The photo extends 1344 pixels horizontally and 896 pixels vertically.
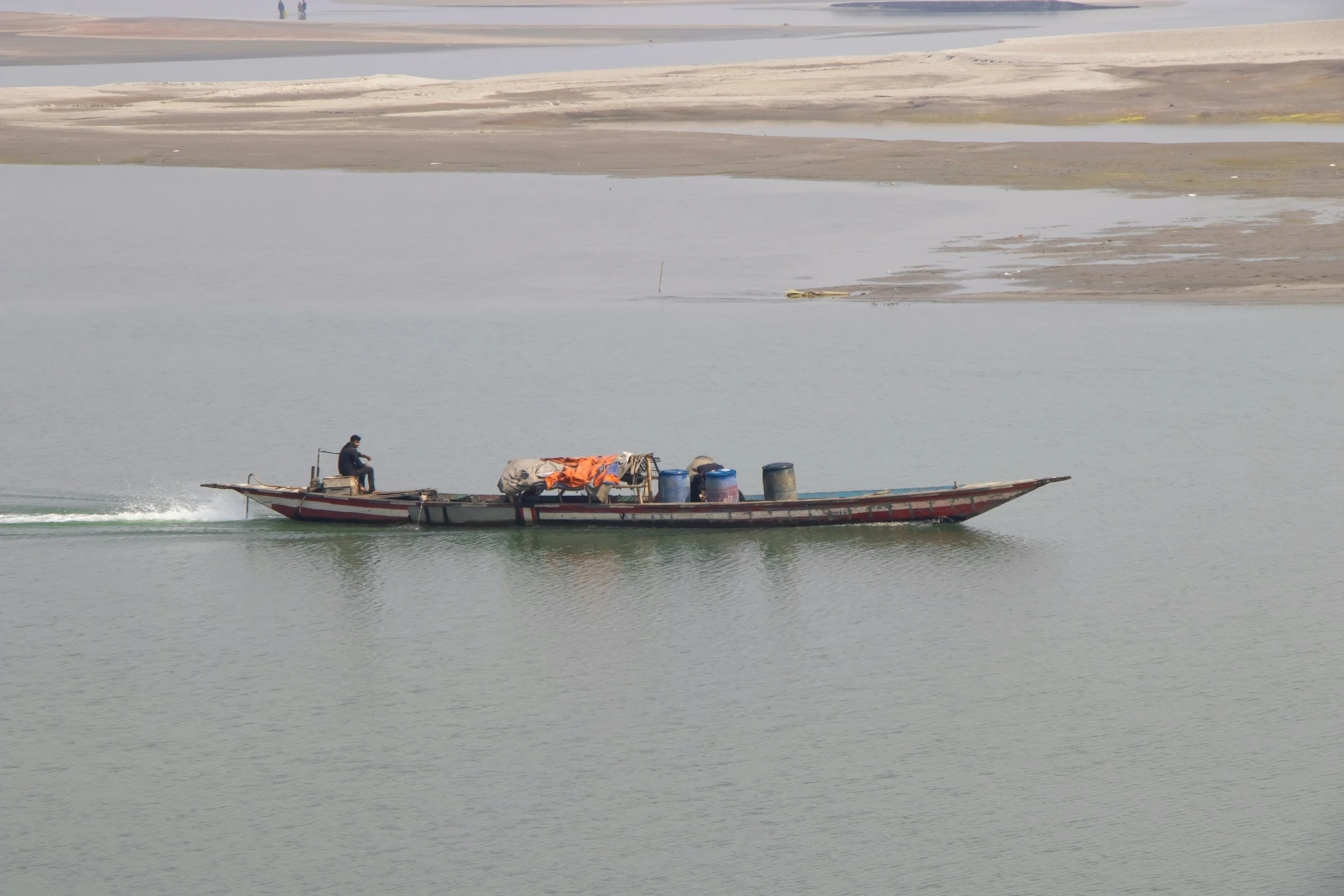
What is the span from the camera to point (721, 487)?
35719 mm

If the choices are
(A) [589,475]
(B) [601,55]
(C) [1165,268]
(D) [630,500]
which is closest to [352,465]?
(A) [589,475]

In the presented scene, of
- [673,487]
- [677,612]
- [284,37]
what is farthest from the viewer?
[284,37]

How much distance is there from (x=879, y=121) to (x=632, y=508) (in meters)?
A: 66.0

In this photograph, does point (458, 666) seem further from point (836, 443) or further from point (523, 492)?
point (836, 443)

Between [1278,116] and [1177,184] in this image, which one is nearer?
[1177,184]

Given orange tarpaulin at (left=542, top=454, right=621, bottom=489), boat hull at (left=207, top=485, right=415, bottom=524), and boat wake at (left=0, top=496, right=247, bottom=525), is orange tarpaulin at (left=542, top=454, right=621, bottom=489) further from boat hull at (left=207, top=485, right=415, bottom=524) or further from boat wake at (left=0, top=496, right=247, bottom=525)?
boat wake at (left=0, top=496, right=247, bottom=525)

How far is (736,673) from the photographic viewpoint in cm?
2853

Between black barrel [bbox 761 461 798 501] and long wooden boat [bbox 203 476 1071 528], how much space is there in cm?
27

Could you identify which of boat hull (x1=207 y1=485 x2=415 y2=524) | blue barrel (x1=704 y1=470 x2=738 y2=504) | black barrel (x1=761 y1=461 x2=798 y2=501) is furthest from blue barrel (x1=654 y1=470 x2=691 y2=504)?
boat hull (x1=207 y1=485 x2=415 y2=524)

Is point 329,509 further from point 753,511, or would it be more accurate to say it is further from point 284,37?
point 284,37

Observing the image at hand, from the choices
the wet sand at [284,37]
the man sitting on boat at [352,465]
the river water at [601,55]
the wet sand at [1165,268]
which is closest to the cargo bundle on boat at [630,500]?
the man sitting on boat at [352,465]

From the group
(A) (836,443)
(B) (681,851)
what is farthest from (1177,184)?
(B) (681,851)

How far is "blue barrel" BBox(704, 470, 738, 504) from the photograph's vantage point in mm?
35688

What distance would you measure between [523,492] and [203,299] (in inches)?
1167
